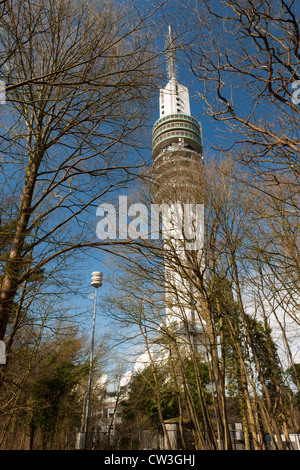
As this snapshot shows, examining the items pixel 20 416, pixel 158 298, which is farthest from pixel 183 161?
pixel 20 416

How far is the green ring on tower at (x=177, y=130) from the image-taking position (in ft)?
189

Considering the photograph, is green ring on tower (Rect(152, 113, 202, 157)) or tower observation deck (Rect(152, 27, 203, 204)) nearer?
tower observation deck (Rect(152, 27, 203, 204))

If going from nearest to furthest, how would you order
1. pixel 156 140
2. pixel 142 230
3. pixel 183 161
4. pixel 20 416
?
pixel 142 230 → pixel 183 161 → pixel 20 416 → pixel 156 140

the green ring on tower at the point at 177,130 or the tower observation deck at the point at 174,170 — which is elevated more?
the green ring on tower at the point at 177,130

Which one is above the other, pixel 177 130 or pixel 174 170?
pixel 177 130

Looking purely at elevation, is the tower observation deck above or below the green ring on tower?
below

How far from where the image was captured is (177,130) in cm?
5784

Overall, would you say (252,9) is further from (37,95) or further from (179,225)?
(179,225)

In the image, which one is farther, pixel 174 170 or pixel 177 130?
pixel 177 130

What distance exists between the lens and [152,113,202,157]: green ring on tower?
2264 inches

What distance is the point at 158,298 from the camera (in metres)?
6.88
